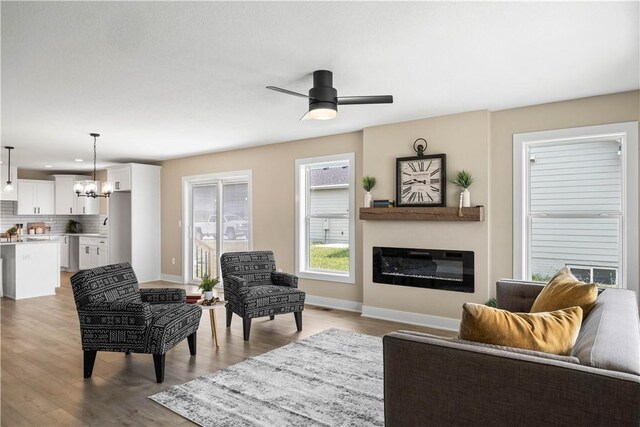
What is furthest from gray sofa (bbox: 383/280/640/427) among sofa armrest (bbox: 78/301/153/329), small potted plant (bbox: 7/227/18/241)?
small potted plant (bbox: 7/227/18/241)

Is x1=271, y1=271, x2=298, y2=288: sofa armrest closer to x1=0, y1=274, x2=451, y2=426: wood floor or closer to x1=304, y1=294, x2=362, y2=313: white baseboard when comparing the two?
x1=0, y1=274, x2=451, y2=426: wood floor

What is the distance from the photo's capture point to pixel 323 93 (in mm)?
3082

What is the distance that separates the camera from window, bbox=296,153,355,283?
5715mm

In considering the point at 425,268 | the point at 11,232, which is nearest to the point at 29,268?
the point at 11,232

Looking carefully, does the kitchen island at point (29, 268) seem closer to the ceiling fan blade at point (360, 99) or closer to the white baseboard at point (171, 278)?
the white baseboard at point (171, 278)

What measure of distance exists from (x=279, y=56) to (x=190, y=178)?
538 cm

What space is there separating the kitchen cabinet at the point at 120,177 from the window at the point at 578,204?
22.8 ft

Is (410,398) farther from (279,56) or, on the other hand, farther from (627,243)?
(627,243)

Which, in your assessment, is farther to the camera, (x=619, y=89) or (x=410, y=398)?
(x=619, y=89)

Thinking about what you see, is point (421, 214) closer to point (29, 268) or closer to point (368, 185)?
point (368, 185)

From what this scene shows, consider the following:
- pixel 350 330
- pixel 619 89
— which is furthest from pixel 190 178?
pixel 619 89

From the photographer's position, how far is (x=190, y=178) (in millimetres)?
7793

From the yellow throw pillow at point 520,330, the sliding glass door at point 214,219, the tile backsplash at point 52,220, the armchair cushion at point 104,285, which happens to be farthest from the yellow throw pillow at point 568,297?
the tile backsplash at point 52,220

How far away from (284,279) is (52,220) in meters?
8.12
